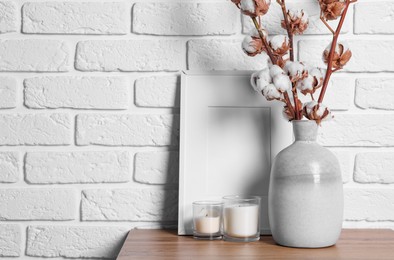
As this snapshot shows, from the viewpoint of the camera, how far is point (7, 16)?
1.25 m

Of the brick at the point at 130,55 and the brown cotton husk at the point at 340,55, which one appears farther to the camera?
the brick at the point at 130,55

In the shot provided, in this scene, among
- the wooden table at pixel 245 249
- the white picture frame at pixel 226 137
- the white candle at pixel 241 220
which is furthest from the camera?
the white picture frame at pixel 226 137

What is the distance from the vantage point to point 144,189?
1.24 metres

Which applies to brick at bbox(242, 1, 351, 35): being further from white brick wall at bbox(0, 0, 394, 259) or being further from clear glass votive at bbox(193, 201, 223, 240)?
clear glass votive at bbox(193, 201, 223, 240)

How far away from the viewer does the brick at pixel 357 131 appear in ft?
4.05

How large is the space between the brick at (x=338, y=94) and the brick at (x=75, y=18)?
0.49m

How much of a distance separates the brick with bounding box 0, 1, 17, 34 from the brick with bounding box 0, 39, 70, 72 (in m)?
0.03

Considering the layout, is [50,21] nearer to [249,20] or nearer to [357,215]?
[249,20]

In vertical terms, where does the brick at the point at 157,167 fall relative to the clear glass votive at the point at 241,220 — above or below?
above

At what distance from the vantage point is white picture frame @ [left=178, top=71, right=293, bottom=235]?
1193 millimetres

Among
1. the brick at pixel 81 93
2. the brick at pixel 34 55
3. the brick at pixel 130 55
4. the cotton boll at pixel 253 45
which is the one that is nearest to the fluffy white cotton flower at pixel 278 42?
the cotton boll at pixel 253 45

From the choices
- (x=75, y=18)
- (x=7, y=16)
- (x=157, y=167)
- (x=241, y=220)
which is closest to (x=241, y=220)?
(x=241, y=220)

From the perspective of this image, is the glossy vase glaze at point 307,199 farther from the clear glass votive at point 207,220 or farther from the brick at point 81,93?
the brick at point 81,93

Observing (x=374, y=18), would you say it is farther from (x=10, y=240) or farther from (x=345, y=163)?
(x=10, y=240)
